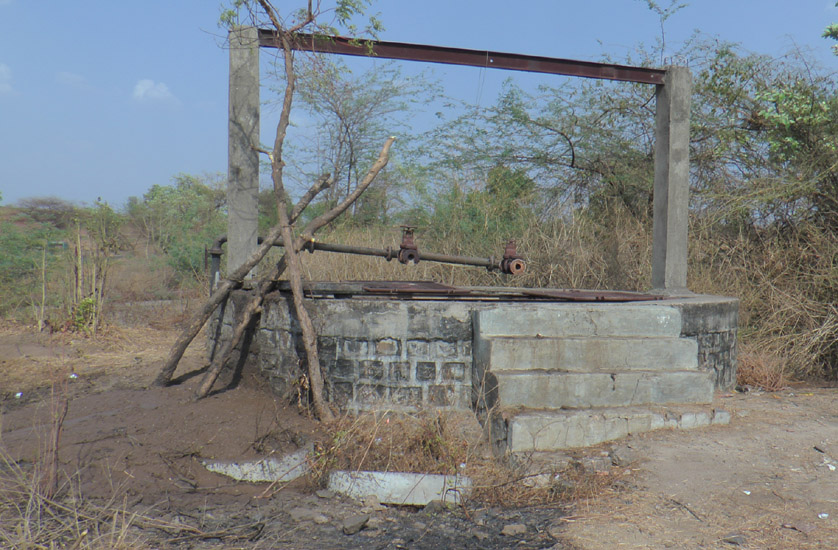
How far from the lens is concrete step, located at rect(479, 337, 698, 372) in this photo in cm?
460

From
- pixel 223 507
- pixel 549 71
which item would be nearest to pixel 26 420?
pixel 223 507

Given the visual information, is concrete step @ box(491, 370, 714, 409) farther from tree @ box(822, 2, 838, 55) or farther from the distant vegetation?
tree @ box(822, 2, 838, 55)

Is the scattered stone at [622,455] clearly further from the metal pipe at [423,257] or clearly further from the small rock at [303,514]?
the metal pipe at [423,257]

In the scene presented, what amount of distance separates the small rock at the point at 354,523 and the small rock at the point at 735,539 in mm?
1685

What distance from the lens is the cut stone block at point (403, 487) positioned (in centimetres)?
365

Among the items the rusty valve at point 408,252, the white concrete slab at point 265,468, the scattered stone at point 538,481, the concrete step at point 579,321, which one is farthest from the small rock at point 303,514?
the rusty valve at point 408,252

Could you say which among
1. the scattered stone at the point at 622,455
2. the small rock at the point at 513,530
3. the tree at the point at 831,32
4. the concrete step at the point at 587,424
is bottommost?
the small rock at the point at 513,530

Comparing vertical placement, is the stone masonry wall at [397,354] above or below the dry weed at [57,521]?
above

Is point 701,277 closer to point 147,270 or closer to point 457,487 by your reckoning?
point 457,487

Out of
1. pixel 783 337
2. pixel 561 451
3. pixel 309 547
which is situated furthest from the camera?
pixel 783 337

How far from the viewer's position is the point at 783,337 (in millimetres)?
7344

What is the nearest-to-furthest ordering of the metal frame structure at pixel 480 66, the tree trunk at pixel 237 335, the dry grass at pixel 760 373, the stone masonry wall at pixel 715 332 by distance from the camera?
the tree trunk at pixel 237 335
the stone masonry wall at pixel 715 332
the metal frame structure at pixel 480 66
the dry grass at pixel 760 373

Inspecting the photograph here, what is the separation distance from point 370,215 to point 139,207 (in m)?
7.78

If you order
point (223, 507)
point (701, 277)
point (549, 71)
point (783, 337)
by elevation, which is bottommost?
point (223, 507)
